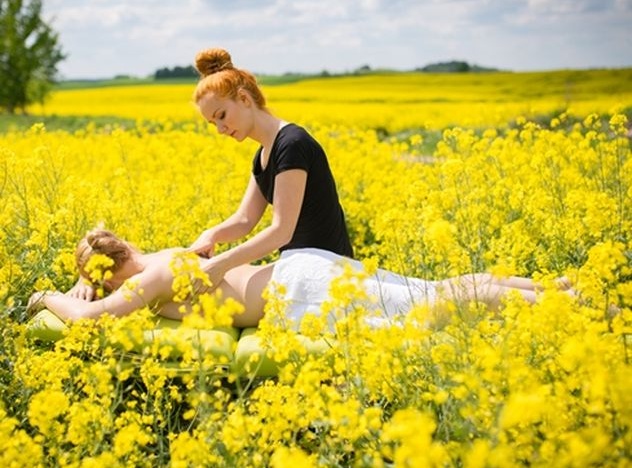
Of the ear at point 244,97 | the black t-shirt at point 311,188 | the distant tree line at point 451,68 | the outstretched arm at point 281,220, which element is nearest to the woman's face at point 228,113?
the ear at point 244,97

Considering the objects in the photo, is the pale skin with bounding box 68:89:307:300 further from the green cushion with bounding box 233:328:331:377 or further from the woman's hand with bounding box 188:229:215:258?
the green cushion with bounding box 233:328:331:377

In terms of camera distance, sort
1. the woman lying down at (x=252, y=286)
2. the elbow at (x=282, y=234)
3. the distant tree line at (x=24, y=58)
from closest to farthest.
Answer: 1. the woman lying down at (x=252, y=286)
2. the elbow at (x=282, y=234)
3. the distant tree line at (x=24, y=58)

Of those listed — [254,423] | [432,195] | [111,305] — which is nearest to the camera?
[254,423]

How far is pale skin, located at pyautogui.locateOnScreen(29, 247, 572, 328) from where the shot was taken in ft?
10.4

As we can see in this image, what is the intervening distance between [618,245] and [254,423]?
132cm

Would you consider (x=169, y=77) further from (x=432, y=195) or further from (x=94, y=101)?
(x=432, y=195)

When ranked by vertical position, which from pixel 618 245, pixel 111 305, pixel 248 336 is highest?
pixel 618 245

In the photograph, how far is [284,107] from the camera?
2088 cm

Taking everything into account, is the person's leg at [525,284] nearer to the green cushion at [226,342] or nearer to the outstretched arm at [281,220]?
the green cushion at [226,342]

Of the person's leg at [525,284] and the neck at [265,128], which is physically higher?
the neck at [265,128]

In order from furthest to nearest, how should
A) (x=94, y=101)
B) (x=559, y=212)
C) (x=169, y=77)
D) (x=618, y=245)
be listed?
(x=169, y=77) < (x=94, y=101) < (x=559, y=212) < (x=618, y=245)

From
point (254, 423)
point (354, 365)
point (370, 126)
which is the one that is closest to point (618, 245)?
point (354, 365)

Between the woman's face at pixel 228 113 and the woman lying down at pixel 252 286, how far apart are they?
0.64 meters

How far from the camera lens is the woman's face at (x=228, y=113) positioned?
360cm
